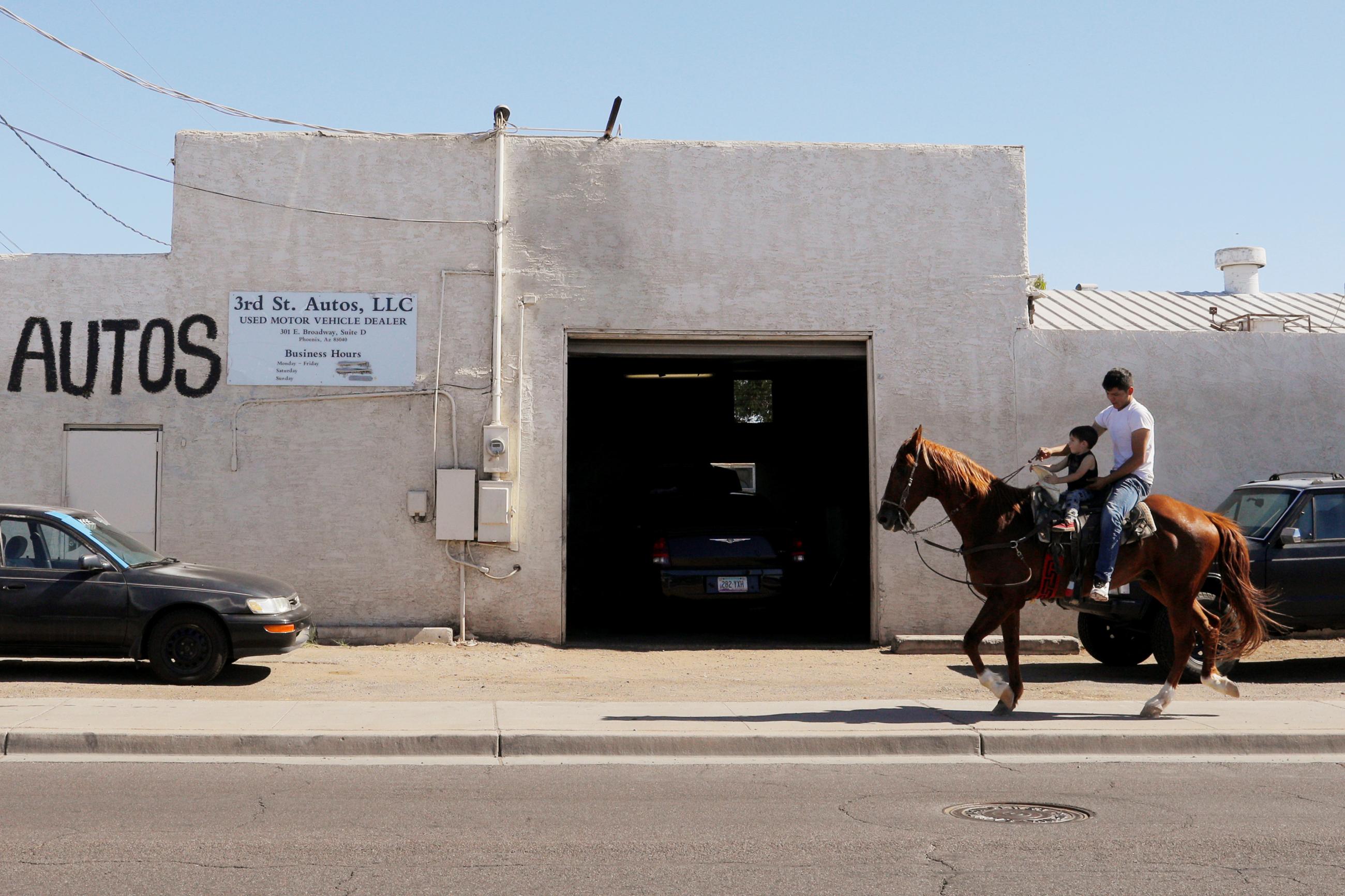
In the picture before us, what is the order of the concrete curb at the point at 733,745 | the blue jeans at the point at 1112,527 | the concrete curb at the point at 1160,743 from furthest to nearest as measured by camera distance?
the blue jeans at the point at 1112,527 → the concrete curb at the point at 1160,743 → the concrete curb at the point at 733,745

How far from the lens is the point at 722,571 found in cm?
1351

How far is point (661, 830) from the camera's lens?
618cm

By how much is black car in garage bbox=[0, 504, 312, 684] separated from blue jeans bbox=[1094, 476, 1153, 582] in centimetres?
680

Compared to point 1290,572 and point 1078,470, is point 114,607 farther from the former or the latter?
point 1290,572

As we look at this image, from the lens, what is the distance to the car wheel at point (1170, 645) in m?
10.9

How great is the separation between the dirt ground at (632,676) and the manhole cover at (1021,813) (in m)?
3.41

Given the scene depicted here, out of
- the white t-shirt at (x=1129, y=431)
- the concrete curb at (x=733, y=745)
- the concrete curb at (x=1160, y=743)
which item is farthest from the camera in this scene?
the white t-shirt at (x=1129, y=431)

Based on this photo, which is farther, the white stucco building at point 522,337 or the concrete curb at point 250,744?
the white stucco building at point 522,337

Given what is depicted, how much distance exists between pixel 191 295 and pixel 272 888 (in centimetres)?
958

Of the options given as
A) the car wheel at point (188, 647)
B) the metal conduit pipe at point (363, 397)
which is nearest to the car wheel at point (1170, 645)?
the metal conduit pipe at point (363, 397)

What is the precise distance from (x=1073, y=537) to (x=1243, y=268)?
15.7 meters

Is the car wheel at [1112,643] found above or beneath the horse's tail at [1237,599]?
beneath

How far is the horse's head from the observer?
364 inches

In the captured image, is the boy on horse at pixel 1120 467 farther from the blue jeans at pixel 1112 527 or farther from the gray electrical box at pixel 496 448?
the gray electrical box at pixel 496 448
